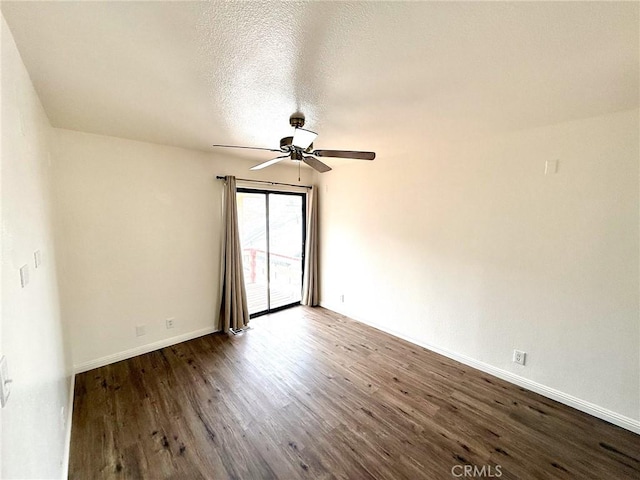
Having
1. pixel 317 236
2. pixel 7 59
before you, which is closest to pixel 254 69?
pixel 7 59

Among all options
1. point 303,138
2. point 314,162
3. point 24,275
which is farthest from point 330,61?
point 24,275

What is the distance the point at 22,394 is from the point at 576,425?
3425mm

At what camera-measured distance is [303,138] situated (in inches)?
73.5

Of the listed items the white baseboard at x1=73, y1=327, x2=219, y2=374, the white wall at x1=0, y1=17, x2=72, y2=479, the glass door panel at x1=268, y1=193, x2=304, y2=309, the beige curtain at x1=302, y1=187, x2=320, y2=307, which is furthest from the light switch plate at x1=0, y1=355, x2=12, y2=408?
the beige curtain at x1=302, y1=187, x2=320, y2=307

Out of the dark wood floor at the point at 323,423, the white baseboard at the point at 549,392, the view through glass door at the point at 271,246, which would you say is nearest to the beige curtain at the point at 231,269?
the view through glass door at the point at 271,246

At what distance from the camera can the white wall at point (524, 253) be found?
203 cm

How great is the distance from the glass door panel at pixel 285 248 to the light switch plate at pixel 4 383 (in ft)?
11.1

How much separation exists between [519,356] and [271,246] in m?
3.34

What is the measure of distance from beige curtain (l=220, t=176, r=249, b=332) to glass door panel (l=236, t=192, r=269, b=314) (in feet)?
0.85

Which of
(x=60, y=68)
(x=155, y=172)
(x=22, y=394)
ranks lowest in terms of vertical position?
(x=22, y=394)

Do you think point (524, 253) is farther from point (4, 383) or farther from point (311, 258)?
point (4, 383)

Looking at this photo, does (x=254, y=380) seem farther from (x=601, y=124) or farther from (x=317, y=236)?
(x=601, y=124)

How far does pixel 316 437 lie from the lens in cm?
193

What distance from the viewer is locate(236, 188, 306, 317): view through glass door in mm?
4008
